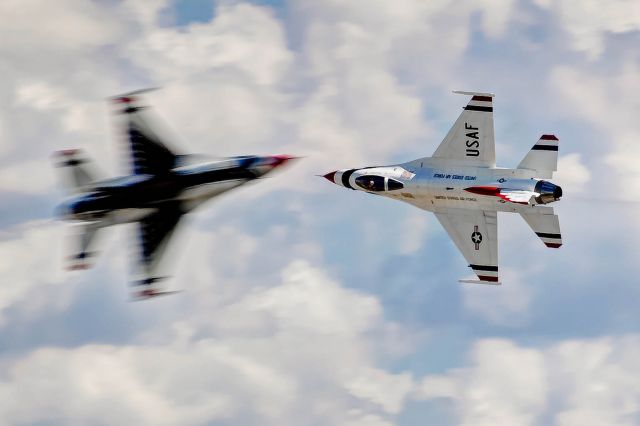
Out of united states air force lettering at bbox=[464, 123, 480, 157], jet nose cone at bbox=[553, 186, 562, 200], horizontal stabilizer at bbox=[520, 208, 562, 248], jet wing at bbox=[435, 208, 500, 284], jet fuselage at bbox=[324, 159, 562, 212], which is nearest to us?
jet nose cone at bbox=[553, 186, 562, 200]

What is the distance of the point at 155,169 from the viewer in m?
78.8

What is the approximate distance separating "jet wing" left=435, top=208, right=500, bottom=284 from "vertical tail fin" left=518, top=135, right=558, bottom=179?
13.4ft

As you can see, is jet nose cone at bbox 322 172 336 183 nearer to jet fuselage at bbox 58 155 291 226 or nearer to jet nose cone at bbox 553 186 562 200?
jet fuselage at bbox 58 155 291 226

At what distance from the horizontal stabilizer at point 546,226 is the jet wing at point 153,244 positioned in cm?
1834

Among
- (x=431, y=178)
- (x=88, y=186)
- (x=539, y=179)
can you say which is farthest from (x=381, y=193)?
(x=88, y=186)

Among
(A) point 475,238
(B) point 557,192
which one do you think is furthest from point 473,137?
(B) point 557,192

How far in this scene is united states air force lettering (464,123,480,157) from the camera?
3140 inches

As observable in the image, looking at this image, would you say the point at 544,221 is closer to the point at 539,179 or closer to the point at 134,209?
the point at 539,179

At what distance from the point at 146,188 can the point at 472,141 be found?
1732cm

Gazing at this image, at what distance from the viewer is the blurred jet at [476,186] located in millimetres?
77438

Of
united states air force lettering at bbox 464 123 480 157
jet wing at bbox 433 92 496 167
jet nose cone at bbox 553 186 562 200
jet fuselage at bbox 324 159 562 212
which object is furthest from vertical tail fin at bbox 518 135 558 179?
united states air force lettering at bbox 464 123 480 157

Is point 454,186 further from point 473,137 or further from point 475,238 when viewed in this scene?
point 475,238

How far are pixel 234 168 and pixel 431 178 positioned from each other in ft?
34.9

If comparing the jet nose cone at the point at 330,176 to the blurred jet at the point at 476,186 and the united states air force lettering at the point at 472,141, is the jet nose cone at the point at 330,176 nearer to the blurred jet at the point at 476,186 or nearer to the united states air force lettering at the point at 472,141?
the blurred jet at the point at 476,186
